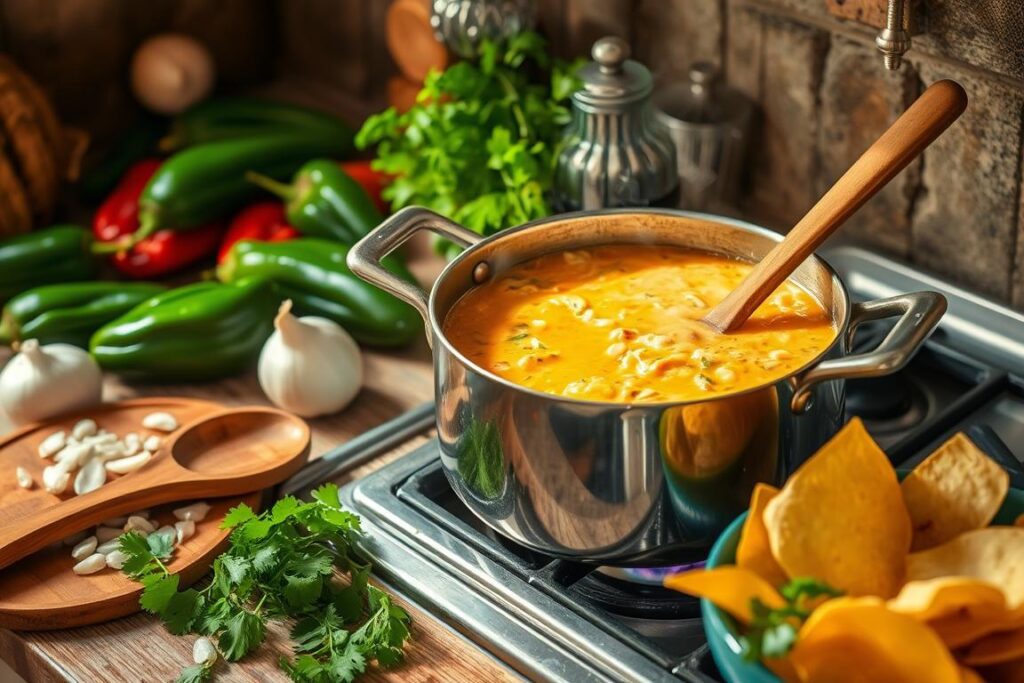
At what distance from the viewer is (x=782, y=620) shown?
0.90 m

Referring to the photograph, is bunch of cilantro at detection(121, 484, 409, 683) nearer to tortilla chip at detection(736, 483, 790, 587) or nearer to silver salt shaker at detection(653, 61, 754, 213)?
tortilla chip at detection(736, 483, 790, 587)

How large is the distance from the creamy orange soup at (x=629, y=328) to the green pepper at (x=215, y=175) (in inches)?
27.7

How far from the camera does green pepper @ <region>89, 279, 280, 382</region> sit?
159cm

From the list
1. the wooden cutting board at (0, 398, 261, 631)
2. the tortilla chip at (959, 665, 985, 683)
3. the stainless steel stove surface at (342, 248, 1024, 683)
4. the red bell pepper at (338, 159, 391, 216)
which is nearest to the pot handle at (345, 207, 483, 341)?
the stainless steel stove surface at (342, 248, 1024, 683)

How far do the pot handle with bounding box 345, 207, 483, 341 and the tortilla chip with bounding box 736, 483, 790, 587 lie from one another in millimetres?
338

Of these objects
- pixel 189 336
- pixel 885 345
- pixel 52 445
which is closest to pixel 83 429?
pixel 52 445

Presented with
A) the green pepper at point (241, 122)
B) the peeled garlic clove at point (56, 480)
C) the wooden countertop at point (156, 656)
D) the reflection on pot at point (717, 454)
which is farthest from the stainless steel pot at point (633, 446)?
the green pepper at point (241, 122)

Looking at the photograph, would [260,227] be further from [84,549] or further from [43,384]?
[84,549]

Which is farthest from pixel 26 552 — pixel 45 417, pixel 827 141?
pixel 827 141

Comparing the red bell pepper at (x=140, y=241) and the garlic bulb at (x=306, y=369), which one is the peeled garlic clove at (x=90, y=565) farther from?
the red bell pepper at (x=140, y=241)

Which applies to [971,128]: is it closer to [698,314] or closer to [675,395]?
[698,314]

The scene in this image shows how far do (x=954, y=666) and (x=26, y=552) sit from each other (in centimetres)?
83

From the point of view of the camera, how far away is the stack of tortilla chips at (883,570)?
88cm

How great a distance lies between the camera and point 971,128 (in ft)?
4.89
